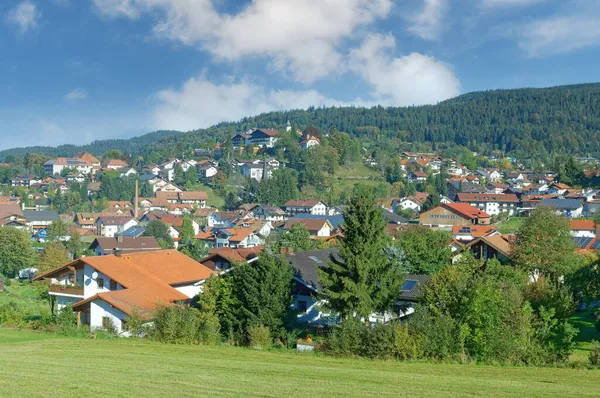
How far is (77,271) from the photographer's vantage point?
93.6 ft

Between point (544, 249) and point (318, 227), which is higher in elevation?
point (318, 227)

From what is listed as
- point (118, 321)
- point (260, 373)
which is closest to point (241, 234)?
point (118, 321)

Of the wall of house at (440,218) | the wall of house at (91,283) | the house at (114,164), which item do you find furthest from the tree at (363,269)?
the house at (114,164)

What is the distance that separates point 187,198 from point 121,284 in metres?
80.7

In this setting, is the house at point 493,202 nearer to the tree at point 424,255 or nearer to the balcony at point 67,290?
the tree at point 424,255

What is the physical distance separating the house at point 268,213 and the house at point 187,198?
16.8 m

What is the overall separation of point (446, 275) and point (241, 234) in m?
50.2

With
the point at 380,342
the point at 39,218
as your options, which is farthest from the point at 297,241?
the point at 39,218

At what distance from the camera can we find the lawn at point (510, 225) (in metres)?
65.3

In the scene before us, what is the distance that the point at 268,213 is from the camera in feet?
297

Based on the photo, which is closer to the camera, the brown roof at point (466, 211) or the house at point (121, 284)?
the house at point (121, 284)

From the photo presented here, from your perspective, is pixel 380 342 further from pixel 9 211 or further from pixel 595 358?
pixel 9 211

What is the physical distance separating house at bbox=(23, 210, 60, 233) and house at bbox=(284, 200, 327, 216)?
35.4 metres

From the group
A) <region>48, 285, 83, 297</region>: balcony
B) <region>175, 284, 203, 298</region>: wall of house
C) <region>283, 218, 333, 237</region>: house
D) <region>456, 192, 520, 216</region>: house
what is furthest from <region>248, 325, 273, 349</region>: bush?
<region>456, 192, 520, 216</region>: house
